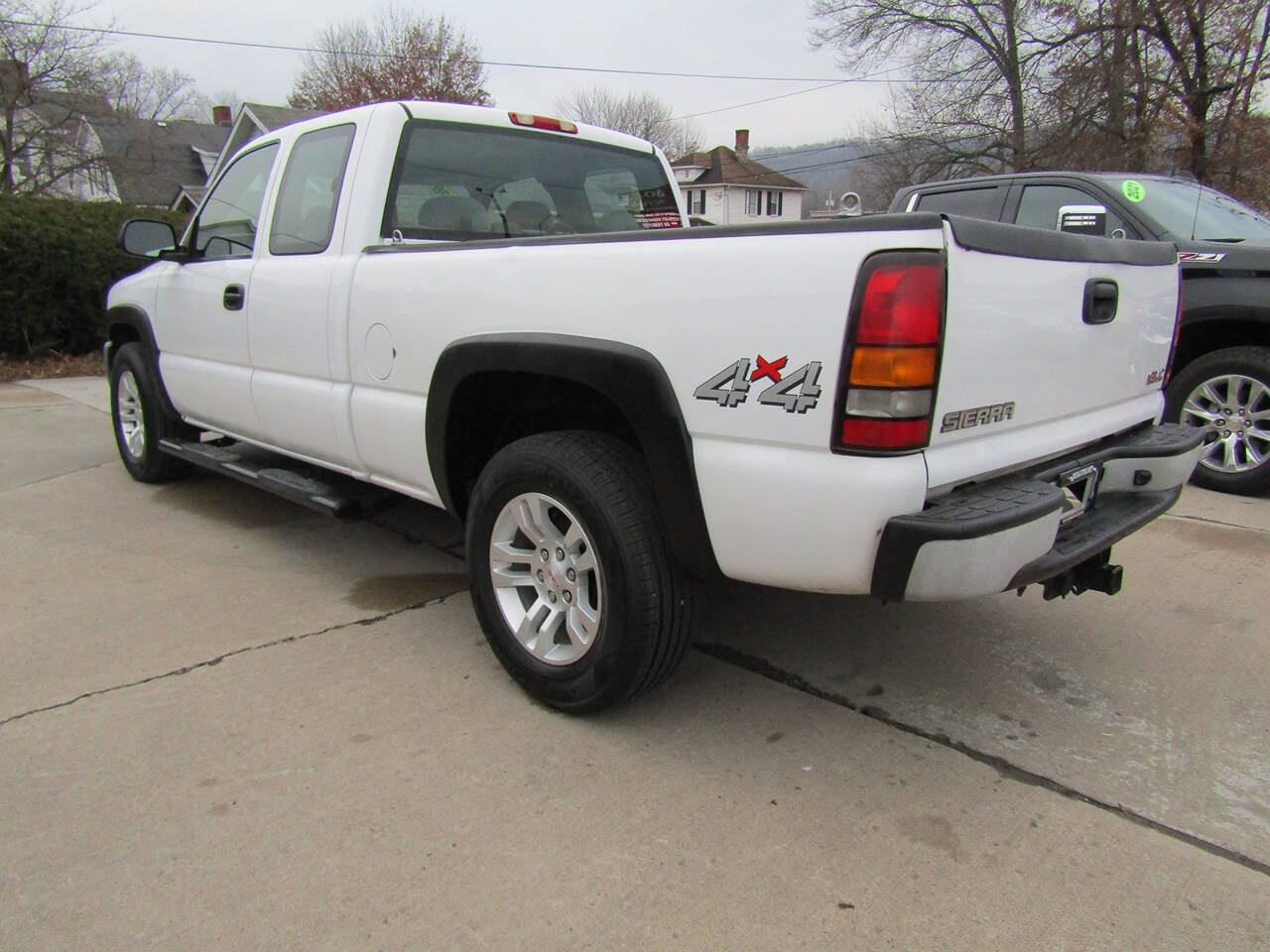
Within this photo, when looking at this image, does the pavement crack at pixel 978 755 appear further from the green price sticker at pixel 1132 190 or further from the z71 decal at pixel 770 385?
the green price sticker at pixel 1132 190

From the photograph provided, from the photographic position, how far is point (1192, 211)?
5723 millimetres

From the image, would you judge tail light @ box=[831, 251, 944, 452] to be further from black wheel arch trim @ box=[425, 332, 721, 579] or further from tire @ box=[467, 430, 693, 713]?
tire @ box=[467, 430, 693, 713]

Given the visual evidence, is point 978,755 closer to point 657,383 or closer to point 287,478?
point 657,383

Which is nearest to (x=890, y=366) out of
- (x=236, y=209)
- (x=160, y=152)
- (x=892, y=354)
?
(x=892, y=354)

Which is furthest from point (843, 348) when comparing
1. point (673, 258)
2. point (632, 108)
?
point (632, 108)

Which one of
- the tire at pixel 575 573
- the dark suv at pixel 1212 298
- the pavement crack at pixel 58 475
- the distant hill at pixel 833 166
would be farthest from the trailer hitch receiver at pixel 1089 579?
the distant hill at pixel 833 166

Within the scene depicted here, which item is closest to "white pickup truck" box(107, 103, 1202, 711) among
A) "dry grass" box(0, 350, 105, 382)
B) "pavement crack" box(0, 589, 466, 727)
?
"pavement crack" box(0, 589, 466, 727)

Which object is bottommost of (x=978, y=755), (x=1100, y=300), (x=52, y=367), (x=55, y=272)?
(x=978, y=755)

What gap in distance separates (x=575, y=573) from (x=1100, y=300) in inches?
69.2

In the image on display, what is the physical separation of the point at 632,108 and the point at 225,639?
181ft

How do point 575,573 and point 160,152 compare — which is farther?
point 160,152

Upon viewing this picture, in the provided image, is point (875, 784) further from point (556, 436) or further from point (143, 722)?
point (143, 722)

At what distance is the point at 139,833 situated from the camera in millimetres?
2312

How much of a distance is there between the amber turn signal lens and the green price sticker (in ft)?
15.0
